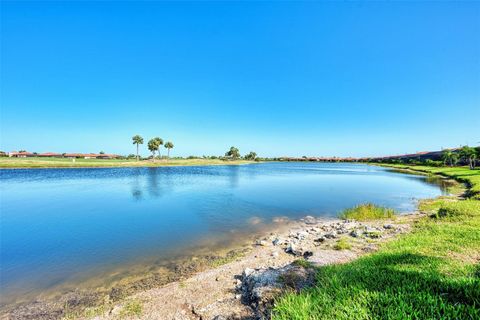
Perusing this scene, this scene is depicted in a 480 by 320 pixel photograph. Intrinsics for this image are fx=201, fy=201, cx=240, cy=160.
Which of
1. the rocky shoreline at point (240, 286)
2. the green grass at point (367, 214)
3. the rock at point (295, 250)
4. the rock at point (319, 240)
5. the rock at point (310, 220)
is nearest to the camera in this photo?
the rocky shoreline at point (240, 286)

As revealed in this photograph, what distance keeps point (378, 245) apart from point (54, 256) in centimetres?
1585

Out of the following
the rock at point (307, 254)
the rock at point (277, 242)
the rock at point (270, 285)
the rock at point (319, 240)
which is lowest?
the rock at point (277, 242)

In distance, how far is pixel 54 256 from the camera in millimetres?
10586

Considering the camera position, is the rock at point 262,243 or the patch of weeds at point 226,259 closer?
the patch of weeds at point 226,259

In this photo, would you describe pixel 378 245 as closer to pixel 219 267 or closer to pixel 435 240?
pixel 435 240

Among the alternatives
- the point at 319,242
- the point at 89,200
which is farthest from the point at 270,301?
the point at 89,200

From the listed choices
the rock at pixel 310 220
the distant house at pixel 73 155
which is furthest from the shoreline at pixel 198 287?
the distant house at pixel 73 155

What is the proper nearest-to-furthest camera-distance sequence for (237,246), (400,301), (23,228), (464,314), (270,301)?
1. (464,314)
2. (400,301)
3. (270,301)
4. (237,246)
5. (23,228)

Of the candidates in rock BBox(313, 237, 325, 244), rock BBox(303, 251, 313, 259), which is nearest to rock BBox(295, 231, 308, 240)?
rock BBox(313, 237, 325, 244)

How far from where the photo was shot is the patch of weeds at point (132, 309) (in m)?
5.98

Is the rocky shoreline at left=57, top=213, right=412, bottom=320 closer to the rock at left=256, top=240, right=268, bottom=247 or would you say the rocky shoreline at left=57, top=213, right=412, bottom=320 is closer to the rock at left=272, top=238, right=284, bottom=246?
the rock at left=272, top=238, right=284, bottom=246

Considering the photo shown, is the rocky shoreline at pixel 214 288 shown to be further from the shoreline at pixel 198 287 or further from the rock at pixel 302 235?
the rock at pixel 302 235

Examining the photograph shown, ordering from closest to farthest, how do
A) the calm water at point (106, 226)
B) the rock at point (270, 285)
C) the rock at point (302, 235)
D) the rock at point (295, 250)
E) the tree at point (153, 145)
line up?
the rock at point (270, 285)
the rock at point (295, 250)
the calm water at point (106, 226)
the rock at point (302, 235)
the tree at point (153, 145)

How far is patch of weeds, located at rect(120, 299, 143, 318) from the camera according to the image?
598 centimetres
